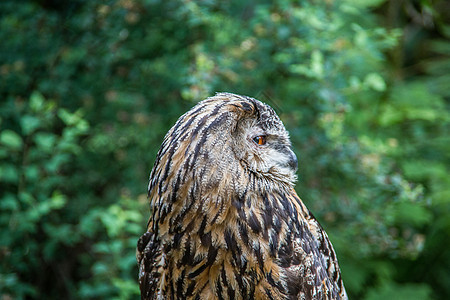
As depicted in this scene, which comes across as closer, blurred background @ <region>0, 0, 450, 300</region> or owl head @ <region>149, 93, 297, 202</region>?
owl head @ <region>149, 93, 297, 202</region>

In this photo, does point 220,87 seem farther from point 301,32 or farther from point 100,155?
point 100,155

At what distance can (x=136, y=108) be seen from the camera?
12.6 ft

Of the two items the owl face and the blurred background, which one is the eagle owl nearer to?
the owl face

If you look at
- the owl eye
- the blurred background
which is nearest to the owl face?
the owl eye

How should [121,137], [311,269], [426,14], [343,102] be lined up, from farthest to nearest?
[426,14]
[121,137]
[343,102]
[311,269]

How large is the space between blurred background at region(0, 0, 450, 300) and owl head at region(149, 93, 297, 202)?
1.09 m

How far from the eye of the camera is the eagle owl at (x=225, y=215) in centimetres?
175

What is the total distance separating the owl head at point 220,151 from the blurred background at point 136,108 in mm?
1087

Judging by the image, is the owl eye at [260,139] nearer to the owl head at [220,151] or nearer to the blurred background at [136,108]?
the owl head at [220,151]

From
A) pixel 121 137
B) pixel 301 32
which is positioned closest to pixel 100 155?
pixel 121 137

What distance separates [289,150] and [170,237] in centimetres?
70

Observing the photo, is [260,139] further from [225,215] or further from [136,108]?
[136,108]

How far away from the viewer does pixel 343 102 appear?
3.29 m

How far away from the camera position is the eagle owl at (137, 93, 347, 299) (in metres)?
1.75
